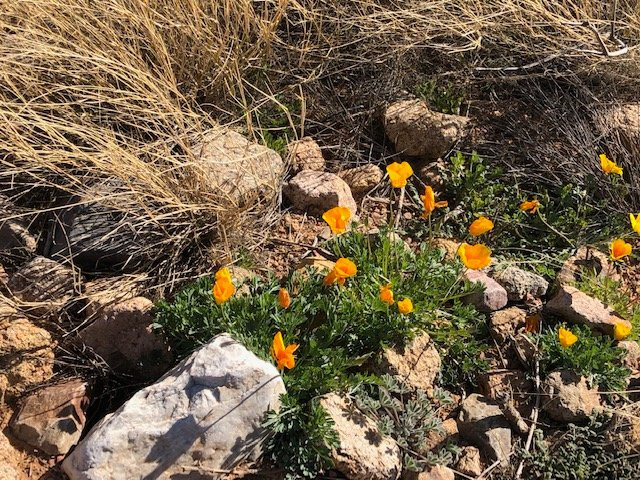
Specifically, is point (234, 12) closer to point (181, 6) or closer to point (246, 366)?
point (181, 6)

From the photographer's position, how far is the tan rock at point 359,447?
2324 millimetres

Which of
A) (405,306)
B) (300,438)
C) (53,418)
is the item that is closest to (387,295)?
(405,306)

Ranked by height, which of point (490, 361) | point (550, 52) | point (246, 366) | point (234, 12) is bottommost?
point (490, 361)

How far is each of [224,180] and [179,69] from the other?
0.64m

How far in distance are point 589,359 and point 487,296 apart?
46 cm

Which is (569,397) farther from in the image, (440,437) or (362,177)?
(362,177)

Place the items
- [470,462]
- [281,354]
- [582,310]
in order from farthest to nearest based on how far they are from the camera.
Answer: [582,310] → [470,462] → [281,354]

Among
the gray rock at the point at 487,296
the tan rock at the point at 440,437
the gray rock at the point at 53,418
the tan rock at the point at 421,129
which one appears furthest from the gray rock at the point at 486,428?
the gray rock at the point at 53,418

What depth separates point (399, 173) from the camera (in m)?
2.82

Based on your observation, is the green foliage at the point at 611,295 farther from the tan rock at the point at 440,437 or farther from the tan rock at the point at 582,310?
the tan rock at the point at 440,437

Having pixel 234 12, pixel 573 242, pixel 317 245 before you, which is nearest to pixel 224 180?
pixel 317 245

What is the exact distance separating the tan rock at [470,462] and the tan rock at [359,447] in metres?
0.24

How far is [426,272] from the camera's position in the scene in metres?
2.75

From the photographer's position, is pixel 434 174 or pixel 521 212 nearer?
pixel 521 212
